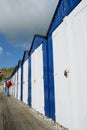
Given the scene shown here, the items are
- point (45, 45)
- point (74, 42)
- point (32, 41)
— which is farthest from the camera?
point (32, 41)

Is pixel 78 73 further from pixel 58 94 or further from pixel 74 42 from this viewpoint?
pixel 58 94

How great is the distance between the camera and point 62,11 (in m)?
5.49

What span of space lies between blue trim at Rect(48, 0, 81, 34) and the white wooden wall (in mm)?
214

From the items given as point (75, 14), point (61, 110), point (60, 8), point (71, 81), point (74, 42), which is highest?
point (60, 8)

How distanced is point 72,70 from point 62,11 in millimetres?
2297

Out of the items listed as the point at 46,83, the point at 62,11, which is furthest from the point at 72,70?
the point at 46,83

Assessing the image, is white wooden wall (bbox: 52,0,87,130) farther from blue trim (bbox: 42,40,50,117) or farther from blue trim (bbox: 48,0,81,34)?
blue trim (bbox: 42,40,50,117)

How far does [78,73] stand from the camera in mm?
4137

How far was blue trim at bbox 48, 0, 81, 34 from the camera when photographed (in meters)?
4.79

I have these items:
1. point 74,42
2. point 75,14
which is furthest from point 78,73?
point 75,14

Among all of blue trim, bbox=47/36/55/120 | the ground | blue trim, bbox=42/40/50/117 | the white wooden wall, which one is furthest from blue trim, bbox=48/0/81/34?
the ground

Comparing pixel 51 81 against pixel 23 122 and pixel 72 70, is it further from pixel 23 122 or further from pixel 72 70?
pixel 72 70

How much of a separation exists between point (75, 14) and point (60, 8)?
1401 millimetres

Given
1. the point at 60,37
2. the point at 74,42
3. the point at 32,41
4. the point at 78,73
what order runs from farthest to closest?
1. the point at 32,41
2. the point at 60,37
3. the point at 74,42
4. the point at 78,73
